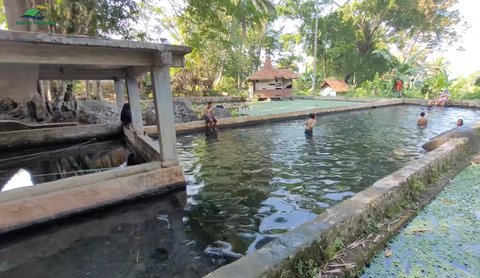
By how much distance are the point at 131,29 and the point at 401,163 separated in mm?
11495

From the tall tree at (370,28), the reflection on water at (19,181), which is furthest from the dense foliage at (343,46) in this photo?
the reflection on water at (19,181)

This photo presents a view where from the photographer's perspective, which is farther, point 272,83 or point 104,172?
point 272,83

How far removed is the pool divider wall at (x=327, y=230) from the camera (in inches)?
104

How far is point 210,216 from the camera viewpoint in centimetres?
512

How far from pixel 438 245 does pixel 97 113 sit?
15.6 metres

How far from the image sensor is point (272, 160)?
28.5 feet

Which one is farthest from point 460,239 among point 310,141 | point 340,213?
point 310,141

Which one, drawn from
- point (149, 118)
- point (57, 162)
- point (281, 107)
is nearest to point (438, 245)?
point (57, 162)

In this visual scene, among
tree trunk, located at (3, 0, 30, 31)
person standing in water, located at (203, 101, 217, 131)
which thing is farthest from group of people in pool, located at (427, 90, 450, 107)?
tree trunk, located at (3, 0, 30, 31)

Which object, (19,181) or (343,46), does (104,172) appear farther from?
(343,46)

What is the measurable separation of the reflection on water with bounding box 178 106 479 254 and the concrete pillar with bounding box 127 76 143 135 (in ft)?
5.66

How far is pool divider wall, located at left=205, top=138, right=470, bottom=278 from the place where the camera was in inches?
104

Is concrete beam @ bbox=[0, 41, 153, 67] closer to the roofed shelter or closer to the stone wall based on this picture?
the roofed shelter

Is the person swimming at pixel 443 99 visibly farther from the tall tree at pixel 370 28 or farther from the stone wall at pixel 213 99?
the stone wall at pixel 213 99
